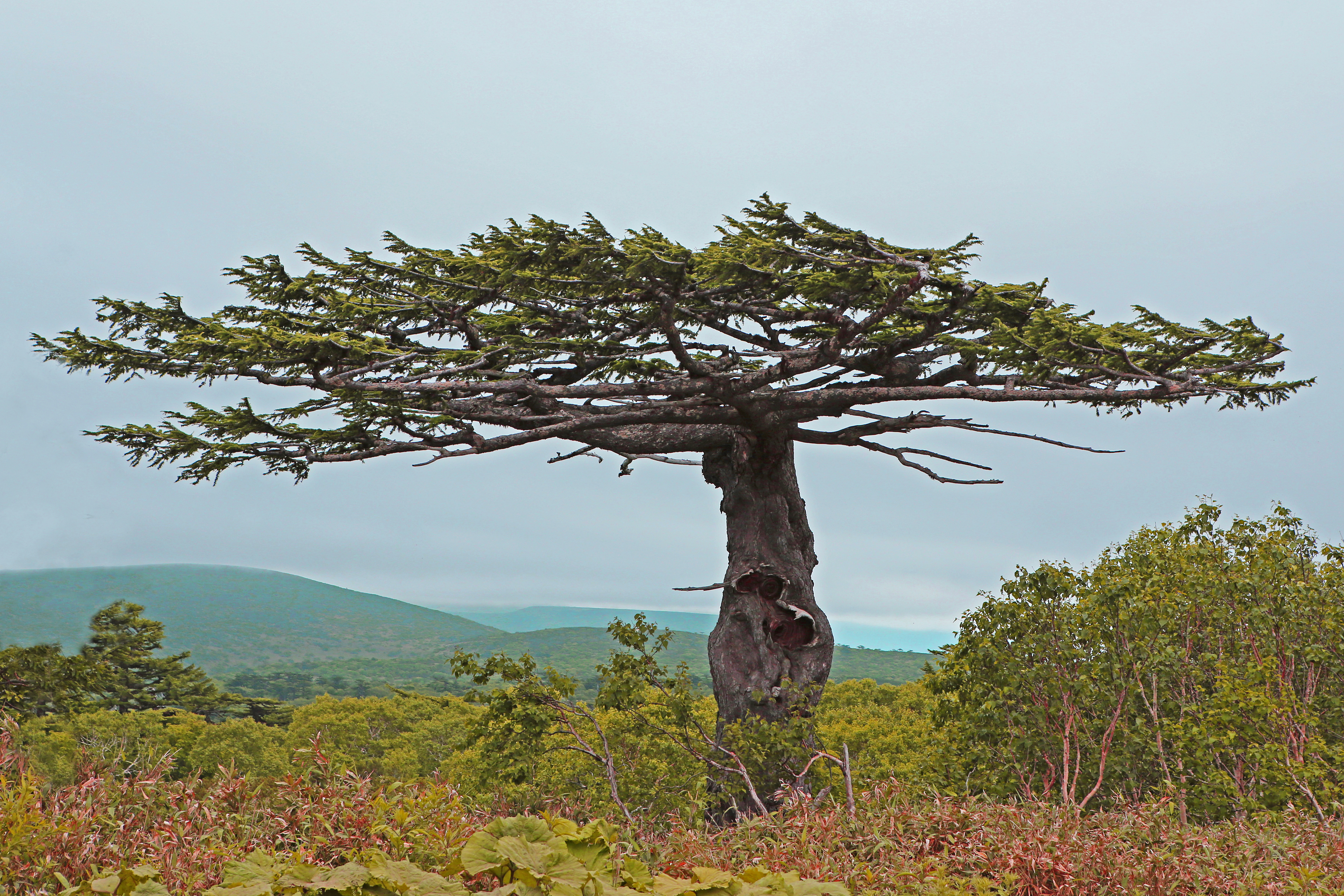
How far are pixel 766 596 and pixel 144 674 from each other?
2185 cm

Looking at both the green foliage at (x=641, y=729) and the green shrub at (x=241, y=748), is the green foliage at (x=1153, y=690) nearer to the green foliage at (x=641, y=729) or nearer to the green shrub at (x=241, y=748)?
the green foliage at (x=641, y=729)

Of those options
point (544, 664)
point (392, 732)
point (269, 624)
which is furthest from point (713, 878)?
point (269, 624)

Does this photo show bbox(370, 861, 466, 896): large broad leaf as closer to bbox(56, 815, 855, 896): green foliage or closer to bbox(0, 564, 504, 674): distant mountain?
bbox(56, 815, 855, 896): green foliage

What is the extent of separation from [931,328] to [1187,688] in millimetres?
4346

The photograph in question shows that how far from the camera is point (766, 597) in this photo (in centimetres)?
1045

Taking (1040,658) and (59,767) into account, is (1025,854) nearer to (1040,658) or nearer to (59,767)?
(1040,658)

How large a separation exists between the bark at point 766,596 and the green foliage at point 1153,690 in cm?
186

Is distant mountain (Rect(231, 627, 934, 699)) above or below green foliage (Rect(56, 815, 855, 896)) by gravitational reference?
below

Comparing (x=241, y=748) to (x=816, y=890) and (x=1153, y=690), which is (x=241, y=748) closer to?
(x=1153, y=690)

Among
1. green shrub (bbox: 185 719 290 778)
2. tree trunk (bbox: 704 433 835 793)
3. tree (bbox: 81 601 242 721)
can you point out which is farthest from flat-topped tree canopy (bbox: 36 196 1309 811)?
tree (bbox: 81 601 242 721)

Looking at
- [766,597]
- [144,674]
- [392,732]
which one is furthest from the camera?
[144,674]

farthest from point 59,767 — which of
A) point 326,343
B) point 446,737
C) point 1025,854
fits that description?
point 1025,854

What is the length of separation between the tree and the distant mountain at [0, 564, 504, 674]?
56628mm

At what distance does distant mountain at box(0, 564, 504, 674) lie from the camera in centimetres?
9544
